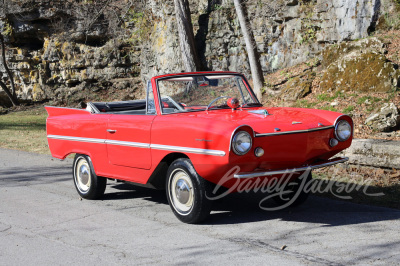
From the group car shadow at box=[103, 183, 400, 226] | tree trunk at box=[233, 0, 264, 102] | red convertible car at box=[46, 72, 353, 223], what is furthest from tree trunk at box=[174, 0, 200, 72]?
car shadow at box=[103, 183, 400, 226]

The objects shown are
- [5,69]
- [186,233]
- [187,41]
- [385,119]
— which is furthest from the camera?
[5,69]

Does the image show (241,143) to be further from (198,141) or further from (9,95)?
(9,95)

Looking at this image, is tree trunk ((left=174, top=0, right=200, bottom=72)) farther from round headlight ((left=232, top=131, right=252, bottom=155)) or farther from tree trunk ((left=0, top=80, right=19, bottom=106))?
tree trunk ((left=0, top=80, right=19, bottom=106))

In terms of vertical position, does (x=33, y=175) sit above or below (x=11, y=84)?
below

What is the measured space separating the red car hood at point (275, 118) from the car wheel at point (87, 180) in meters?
1.86

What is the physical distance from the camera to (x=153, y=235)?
5.16 meters

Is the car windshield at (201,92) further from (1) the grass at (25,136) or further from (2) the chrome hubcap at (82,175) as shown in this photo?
(1) the grass at (25,136)

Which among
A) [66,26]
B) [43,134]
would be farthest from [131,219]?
[66,26]

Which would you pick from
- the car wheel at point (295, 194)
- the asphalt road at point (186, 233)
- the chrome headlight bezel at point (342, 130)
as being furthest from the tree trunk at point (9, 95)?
the chrome headlight bezel at point (342, 130)

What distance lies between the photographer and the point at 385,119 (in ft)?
33.5

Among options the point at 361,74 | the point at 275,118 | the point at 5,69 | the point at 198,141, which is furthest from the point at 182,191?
the point at 5,69

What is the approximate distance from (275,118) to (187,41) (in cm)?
1372

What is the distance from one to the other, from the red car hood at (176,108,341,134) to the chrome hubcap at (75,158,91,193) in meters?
2.04

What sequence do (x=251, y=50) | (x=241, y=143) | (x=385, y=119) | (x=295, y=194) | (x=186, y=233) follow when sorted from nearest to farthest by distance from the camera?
(x=241, y=143)
(x=186, y=233)
(x=295, y=194)
(x=385, y=119)
(x=251, y=50)
